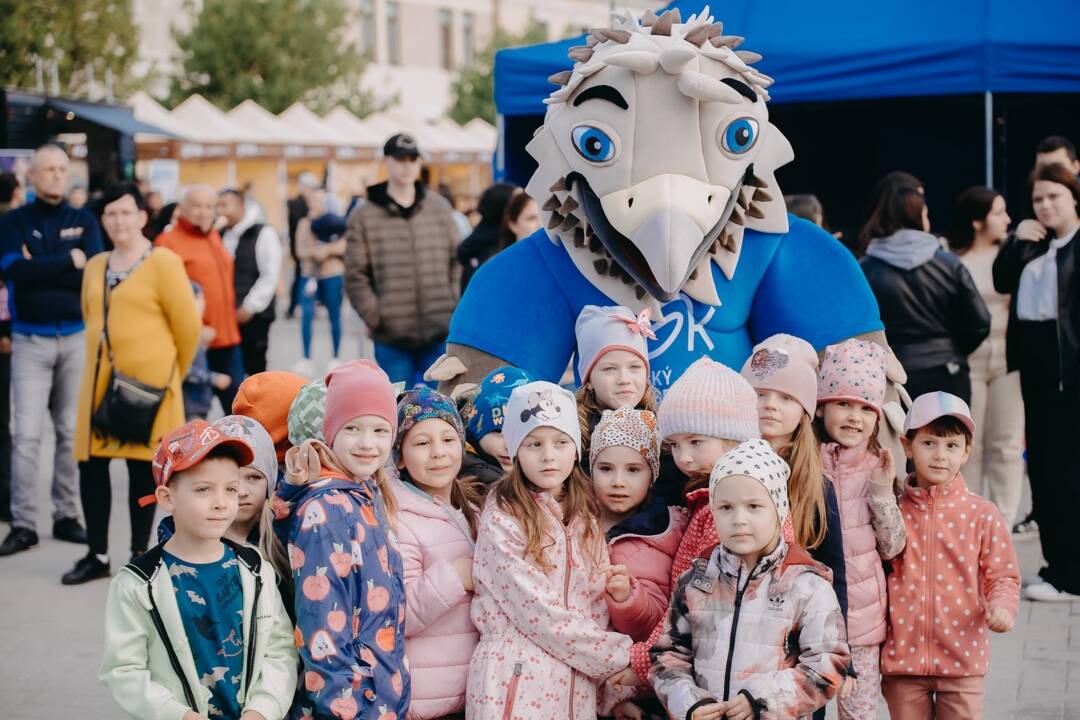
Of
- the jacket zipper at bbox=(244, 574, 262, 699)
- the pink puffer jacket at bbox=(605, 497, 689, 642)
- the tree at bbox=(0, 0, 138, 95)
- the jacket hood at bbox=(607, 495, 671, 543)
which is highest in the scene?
the tree at bbox=(0, 0, 138, 95)

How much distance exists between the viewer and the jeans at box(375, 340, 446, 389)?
8.48 metres

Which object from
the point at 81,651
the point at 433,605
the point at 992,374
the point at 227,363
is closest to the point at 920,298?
the point at 992,374

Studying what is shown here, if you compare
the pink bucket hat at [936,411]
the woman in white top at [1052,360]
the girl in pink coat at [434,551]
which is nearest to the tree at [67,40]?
the woman in white top at [1052,360]

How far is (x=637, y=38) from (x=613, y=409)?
1.33 metres

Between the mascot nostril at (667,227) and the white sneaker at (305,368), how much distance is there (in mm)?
8558

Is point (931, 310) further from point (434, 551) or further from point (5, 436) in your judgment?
point (5, 436)

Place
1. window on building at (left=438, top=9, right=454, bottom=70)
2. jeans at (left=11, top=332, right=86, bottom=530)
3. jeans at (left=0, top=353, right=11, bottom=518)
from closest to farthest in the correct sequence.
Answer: jeans at (left=11, top=332, right=86, bottom=530)
jeans at (left=0, top=353, right=11, bottom=518)
window on building at (left=438, top=9, right=454, bottom=70)

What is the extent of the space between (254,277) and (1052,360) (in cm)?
519

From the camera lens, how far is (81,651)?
239 inches

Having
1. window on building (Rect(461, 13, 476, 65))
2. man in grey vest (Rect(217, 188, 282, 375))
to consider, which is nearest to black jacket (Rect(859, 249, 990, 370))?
man in grey vest (Rect(217, 188, 282, 375))

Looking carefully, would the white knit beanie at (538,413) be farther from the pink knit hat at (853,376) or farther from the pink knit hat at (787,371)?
the pink knit hat at (853,376)

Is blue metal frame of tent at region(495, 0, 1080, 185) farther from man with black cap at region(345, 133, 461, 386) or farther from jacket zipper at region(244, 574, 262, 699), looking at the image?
jacket zipper at region(244, 574, 262, 699)

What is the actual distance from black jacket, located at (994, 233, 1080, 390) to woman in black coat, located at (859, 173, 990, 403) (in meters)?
0.18

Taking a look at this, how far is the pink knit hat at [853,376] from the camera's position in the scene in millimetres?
4121
